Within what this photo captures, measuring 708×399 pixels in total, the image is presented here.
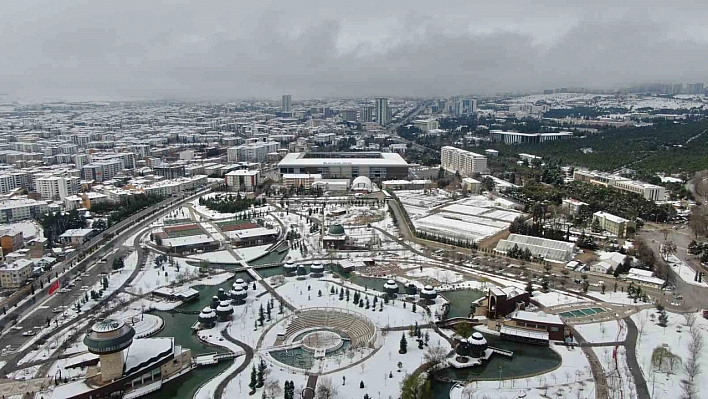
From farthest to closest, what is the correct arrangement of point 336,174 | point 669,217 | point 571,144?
point 571,144
point 336,174
point 669,217

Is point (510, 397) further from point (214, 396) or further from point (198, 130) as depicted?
point (198, 130)

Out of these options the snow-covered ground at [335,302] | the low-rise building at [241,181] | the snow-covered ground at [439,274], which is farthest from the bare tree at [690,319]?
the low-rise building at [241,181]

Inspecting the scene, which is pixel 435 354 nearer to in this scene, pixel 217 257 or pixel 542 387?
pixel 542 387

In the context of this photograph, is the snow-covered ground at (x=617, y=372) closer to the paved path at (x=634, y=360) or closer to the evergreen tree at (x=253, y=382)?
the paved path at (x=634, y=360)

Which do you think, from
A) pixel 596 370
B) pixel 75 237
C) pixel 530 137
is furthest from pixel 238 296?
pixel 530 137

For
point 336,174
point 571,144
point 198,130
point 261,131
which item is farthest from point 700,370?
point 198,130
